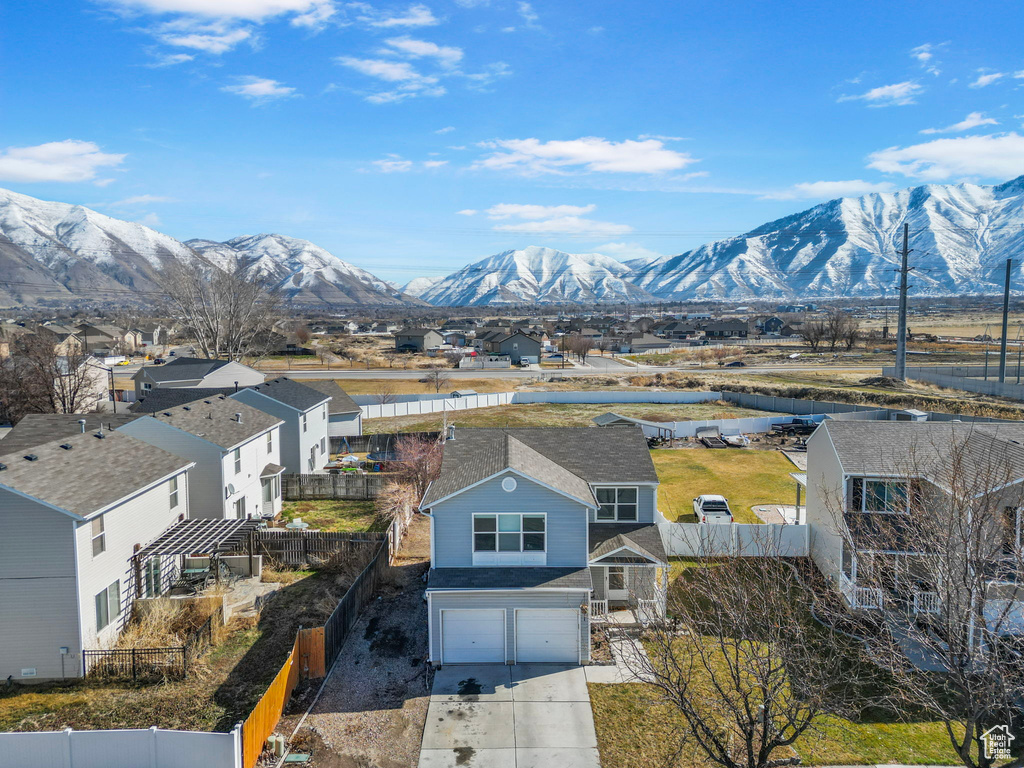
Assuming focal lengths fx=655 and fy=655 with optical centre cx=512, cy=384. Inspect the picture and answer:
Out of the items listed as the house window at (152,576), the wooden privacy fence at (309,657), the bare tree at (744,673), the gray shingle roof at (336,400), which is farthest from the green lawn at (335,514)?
the bare tree at (744,673)

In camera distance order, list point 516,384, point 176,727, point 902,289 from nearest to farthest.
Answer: point 176,727
point 902,289
point 516,384

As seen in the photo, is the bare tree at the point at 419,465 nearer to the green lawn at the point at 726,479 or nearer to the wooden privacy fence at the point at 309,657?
the wooden privacy fence at the point at 309,657

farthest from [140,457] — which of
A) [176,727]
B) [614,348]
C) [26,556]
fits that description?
[614,348]

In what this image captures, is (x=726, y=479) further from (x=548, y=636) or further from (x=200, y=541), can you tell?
(x=200, y=541)

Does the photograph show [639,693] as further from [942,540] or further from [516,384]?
[516,384]

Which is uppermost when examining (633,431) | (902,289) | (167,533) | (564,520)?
(902,289)

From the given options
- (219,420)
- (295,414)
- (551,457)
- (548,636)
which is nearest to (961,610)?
(548,636)
